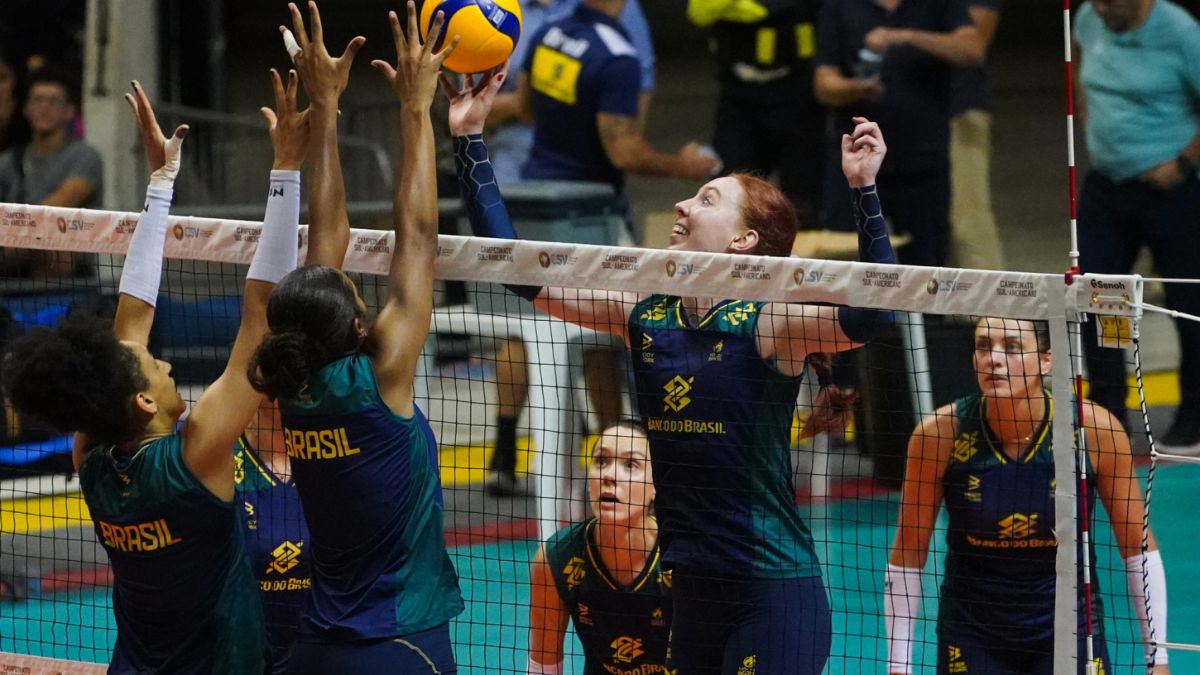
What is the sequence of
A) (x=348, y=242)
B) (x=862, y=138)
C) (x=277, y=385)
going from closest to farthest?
(x=277, y=385), (x=862, y=138), (x=348, y=242)

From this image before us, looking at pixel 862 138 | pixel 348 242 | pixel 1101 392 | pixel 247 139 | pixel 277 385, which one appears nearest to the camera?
pixel 277 385

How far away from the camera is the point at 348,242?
459cm

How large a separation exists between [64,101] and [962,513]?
6.77m

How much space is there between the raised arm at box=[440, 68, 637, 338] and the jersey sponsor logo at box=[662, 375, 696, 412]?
1.05 feet

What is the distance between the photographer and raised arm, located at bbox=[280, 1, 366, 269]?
169 inches

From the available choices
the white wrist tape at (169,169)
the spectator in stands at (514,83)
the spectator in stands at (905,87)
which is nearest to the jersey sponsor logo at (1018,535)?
the white wrist tape at (169,169)

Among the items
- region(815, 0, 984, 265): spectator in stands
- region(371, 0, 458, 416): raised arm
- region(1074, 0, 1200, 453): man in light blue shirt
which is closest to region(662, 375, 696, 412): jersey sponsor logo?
region(371, 0, 458, 416): raised arm

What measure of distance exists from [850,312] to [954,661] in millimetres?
1509

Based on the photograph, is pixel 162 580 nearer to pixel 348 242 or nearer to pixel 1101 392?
→ pixel 348 242

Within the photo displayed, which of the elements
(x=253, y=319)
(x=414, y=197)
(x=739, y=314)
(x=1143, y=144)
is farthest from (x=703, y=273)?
(x=1143, y=144)

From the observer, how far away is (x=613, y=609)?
5387 mm

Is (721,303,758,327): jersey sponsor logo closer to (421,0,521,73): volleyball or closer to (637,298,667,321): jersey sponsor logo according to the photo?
(637,298,667,321): jersey sponsor logo

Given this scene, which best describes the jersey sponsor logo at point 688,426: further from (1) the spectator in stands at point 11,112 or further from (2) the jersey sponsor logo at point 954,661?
(1) the spectator in stands at point 11,112

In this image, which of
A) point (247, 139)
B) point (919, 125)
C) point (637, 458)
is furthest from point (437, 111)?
point (637, 458)
